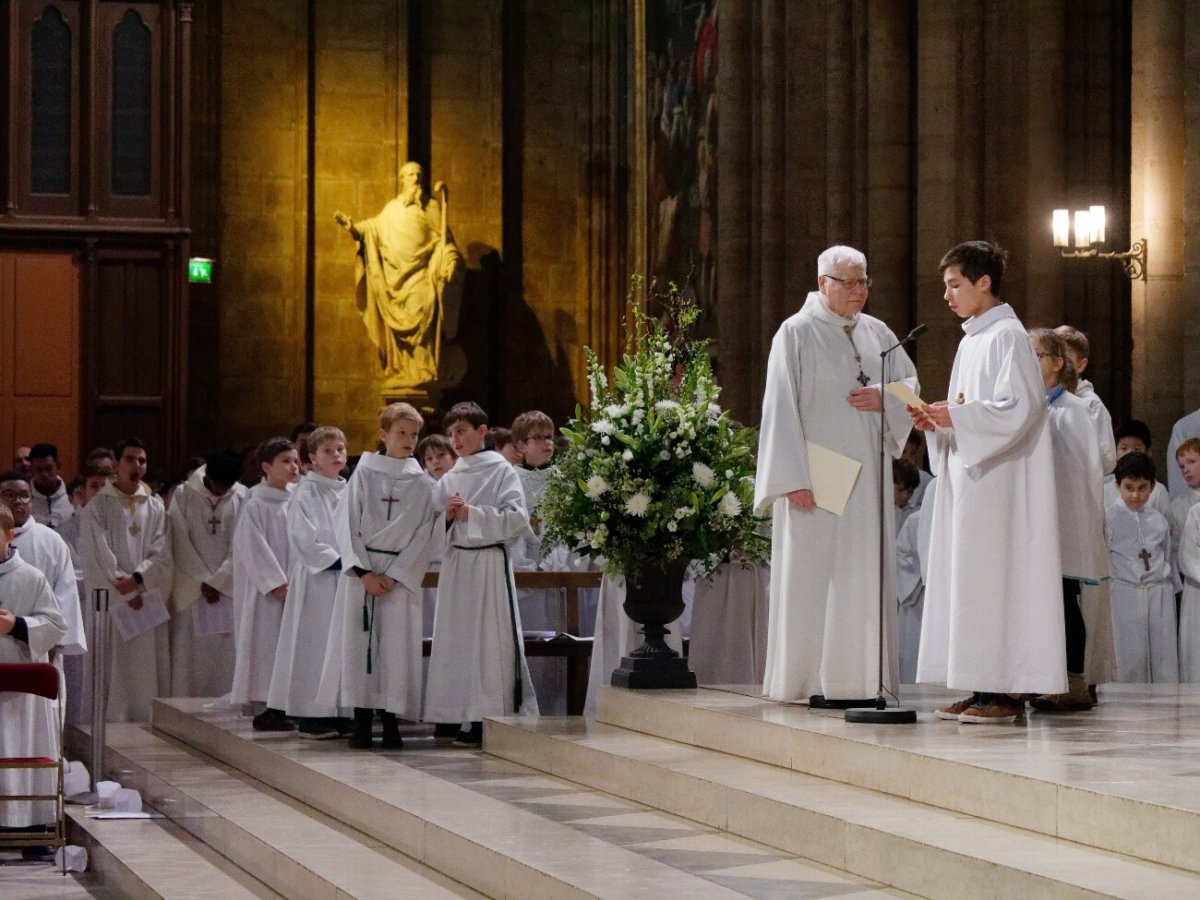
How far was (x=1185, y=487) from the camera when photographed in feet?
39.3

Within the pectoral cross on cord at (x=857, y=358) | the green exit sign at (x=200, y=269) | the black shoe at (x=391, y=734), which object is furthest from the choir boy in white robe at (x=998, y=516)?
the green exit sign at (x=200, y=269)

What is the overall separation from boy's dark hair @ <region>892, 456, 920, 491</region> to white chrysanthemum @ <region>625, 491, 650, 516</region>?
8.68 ft

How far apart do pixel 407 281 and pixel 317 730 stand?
1164 cm

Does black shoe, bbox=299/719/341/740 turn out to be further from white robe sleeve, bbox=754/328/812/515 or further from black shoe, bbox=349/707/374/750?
white robe sleeve, bbox=754/328/812/515

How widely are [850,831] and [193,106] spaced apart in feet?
57.5

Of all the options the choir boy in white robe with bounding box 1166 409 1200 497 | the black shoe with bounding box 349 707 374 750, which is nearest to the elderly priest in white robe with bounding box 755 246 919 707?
the black shoe with bounding box 349 707 374 750

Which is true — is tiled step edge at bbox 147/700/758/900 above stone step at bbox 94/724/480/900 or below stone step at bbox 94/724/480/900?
above

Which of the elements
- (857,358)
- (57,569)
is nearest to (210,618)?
(57,569)

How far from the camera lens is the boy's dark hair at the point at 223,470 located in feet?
45.1

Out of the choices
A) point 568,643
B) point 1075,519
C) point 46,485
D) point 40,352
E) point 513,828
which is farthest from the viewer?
point 40,352

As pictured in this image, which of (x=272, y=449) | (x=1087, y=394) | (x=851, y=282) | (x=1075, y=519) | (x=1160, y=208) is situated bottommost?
(x=1075, y=519)

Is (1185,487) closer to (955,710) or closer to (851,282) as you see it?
(851,282)

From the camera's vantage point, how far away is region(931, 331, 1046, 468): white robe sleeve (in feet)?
25.1

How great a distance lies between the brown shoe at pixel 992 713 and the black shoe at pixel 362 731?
3.62 m
